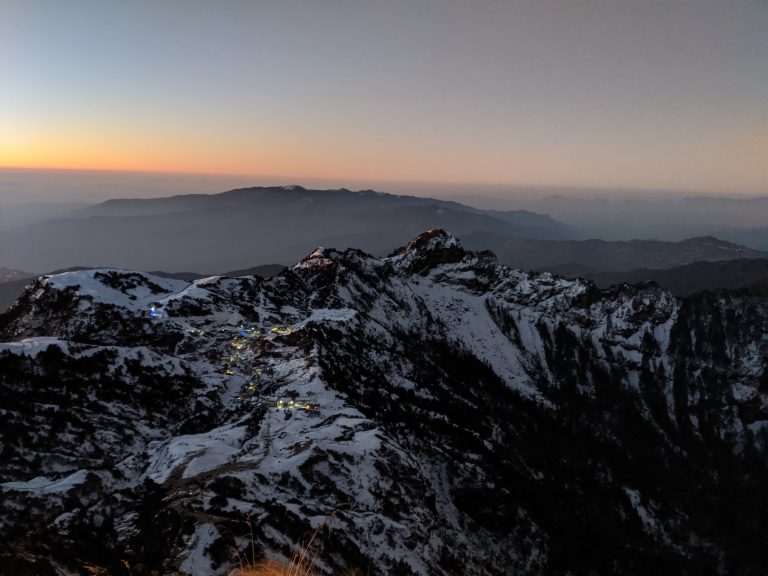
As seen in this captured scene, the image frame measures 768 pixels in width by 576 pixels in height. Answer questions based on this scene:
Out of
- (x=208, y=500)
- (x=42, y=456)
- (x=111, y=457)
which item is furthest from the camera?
(x=111, y=457)

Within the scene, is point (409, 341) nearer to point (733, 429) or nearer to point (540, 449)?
point (540, 449)

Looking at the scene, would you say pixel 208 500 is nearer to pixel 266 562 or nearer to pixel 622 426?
pixel 266 562

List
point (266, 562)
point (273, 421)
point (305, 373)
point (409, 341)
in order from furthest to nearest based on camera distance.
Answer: point (409, 341)
point (305, 373)
point (273, 421)
point (266, 562)

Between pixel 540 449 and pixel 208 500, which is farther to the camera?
pixel 540 449

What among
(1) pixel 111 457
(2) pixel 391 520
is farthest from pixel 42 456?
(2) pixel 391 520

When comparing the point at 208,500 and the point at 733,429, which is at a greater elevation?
the point at 208,500

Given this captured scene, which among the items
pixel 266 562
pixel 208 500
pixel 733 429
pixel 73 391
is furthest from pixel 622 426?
pixel 266 562

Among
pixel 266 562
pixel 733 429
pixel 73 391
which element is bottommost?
pixel 733 429
